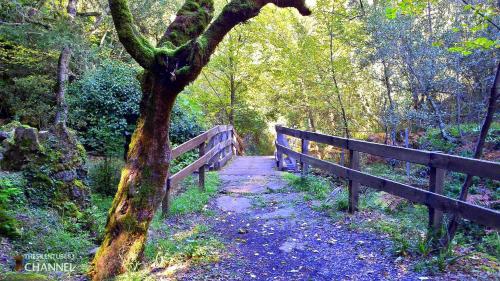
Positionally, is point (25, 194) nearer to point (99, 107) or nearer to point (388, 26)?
point (99, 107)

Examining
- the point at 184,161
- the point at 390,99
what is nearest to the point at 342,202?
the point at 184,161

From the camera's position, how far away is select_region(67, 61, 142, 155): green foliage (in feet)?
37.9

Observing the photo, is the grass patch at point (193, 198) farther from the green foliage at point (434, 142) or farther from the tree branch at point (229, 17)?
the green foliage at point (434, 142)

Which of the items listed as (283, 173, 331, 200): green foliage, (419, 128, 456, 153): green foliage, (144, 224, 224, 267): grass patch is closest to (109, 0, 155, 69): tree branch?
(144, 224, 224, 267): grass patch

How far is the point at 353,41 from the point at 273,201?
7125 millimetres

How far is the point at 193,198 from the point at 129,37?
3.92 m

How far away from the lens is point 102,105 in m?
11.8

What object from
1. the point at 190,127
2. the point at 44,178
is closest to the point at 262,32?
the point at 190,127

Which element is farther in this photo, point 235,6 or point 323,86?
point 323,86

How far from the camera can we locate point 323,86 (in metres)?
13.6

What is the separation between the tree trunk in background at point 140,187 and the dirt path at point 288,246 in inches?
27.7

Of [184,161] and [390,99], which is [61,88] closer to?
[184,161]

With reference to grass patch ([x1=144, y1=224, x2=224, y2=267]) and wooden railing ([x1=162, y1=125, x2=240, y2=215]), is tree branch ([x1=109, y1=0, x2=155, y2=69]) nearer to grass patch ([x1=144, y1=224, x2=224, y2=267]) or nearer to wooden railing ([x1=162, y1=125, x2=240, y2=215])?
grass patch ([x1=144, y1=224, x2=224, y2=267])

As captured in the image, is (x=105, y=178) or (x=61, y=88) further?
(x=61, y=88)
